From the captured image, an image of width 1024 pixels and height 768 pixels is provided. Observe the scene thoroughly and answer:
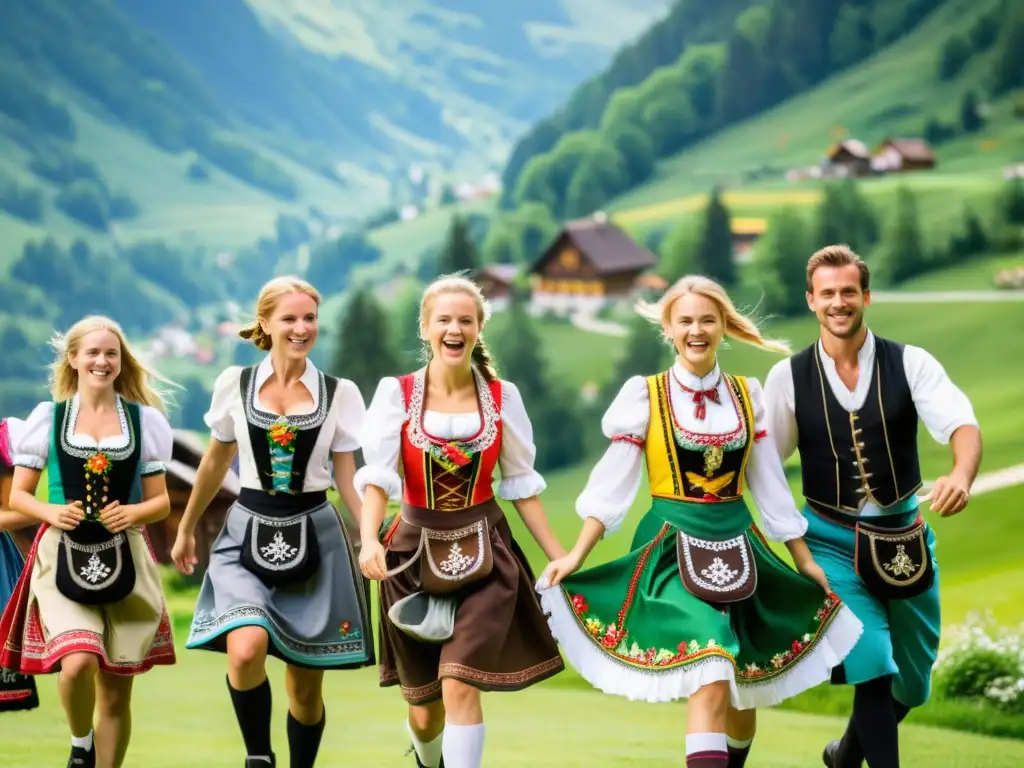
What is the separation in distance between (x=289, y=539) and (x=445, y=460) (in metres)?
0.59

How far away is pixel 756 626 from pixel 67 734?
3292 mm

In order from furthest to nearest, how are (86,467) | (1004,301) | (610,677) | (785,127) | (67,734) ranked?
(785,127), (1004,301), (67,734), (86,467), (610,677)

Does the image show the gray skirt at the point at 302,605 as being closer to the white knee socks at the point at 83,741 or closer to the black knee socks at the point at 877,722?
the white knee socks at the point at 83,741

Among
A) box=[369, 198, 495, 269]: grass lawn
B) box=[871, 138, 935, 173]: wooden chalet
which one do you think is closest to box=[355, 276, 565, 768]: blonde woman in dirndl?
box=[871, 138, 935, 173]: wooden chalet

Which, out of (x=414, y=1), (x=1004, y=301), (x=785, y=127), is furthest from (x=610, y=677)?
(x=414, y=1)

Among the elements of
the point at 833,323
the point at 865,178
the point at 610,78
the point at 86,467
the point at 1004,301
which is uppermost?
the point at 610,78

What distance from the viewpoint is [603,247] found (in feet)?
51.3

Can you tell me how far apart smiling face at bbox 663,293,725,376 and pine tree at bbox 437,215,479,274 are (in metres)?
11.7

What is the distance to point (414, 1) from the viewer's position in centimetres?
1823

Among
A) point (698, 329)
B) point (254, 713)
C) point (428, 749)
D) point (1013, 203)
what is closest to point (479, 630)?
point (428, 749)

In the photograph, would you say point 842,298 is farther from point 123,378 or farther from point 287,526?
point 123,378

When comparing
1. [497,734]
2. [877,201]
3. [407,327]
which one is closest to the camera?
[497,734]

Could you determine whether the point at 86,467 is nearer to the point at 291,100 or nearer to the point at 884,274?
the point at 884,274

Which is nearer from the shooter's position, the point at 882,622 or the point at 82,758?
the point at 882,622
